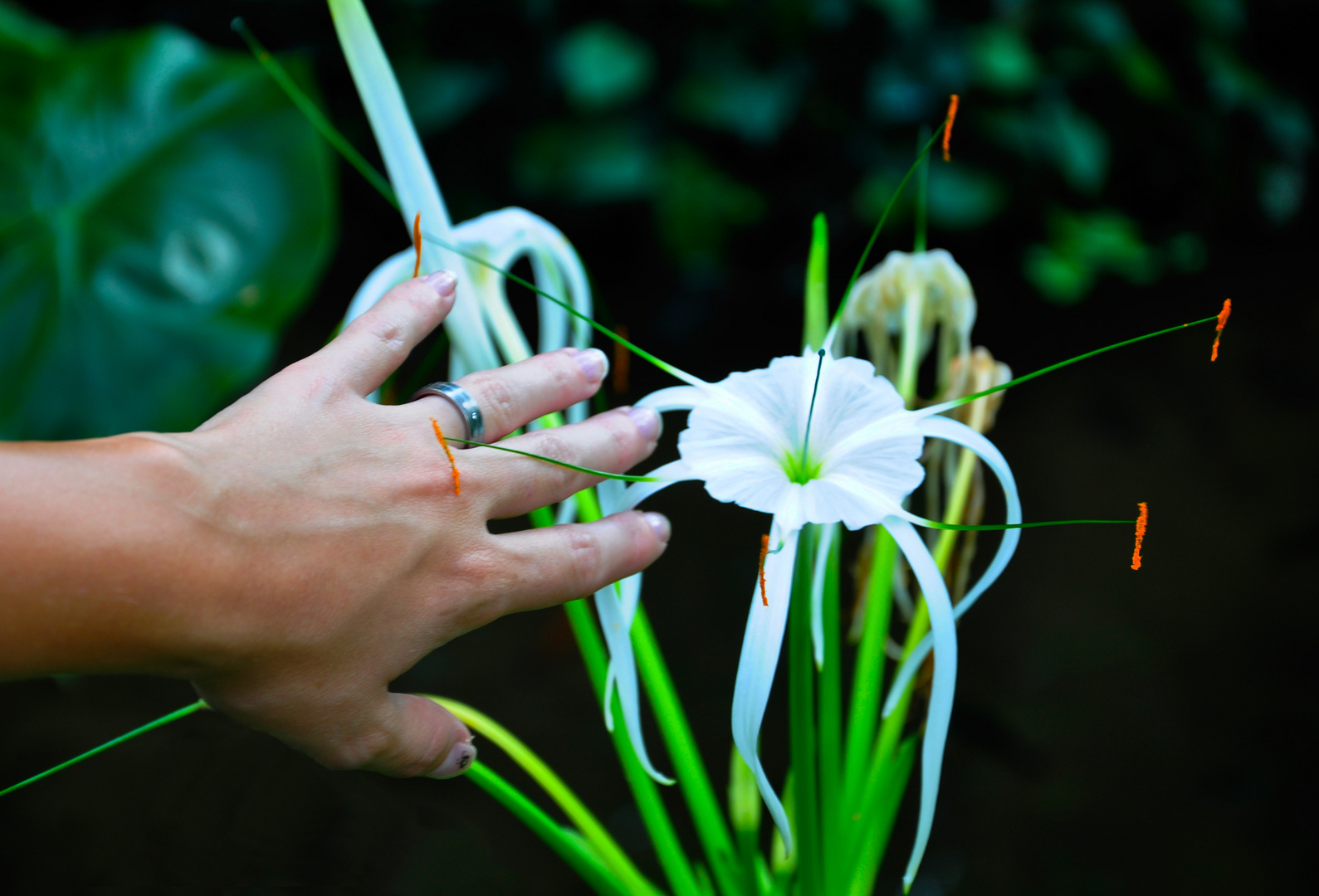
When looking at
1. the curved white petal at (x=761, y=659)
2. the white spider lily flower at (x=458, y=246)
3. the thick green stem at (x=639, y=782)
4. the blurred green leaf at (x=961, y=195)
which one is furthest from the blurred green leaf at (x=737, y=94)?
the curved white petal at (x=761, y=659)

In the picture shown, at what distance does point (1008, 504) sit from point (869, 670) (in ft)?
0.52

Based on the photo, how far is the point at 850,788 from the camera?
50cm

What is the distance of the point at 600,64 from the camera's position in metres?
0.98

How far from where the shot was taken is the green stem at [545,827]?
1.43ft

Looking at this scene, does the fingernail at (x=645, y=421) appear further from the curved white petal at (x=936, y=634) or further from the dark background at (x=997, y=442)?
the dark background at (x=997, y=442)

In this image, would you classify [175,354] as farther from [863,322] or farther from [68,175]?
[863,322]

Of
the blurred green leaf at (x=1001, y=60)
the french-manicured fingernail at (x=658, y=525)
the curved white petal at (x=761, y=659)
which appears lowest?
the curved white petal at (x=761, y=659)

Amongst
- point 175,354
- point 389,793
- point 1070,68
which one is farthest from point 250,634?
point 1070,68

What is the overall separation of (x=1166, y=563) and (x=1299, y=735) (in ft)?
0.69

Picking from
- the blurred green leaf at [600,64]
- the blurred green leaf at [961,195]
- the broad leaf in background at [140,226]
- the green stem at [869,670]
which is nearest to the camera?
the green stem at [869,670]

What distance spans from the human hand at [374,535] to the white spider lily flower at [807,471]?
45mm

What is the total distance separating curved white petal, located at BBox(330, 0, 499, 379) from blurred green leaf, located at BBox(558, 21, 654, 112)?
0.57 metres

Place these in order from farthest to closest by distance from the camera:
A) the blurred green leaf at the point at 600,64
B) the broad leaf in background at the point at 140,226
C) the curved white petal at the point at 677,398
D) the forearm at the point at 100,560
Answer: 1. the blurred green leaf at the point at 600,64
2. the broad leaf in background at the point at 140,226
3. the curved white petal at the point at 677,398
4. the forearm at the point at 100,560

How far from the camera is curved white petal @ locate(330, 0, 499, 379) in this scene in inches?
16.2
